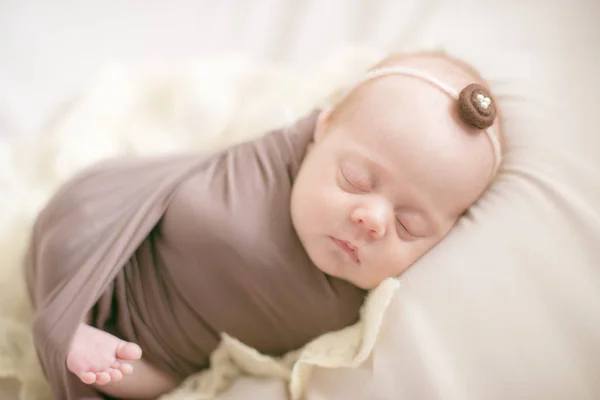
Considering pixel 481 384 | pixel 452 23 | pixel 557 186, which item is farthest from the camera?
pixel 452 23

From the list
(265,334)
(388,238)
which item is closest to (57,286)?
(265,334)

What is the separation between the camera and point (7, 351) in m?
0.94

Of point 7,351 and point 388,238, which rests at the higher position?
point 388,238

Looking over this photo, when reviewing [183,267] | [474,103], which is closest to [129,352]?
[183,267]

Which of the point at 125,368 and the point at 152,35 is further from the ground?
the point at 152,35

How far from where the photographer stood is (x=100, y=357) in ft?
2.67

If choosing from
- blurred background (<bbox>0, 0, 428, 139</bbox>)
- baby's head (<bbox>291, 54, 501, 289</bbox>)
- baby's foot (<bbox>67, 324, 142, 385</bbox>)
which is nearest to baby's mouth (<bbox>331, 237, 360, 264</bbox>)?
baby's head (<bbox>291, 54, 501, 289</bbox>)

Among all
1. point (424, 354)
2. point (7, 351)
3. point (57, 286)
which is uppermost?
point (424, 354)

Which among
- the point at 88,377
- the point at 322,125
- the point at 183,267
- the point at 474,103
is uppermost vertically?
the point at 474,103

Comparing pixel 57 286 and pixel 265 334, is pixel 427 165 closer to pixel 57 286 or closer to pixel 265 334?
pixel 265 334

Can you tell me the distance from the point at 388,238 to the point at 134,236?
404 mm

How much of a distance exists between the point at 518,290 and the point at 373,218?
218 millimetres

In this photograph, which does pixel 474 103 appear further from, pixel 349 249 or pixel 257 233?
pixel 257 233

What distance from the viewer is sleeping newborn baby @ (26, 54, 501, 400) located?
810 millimetres
